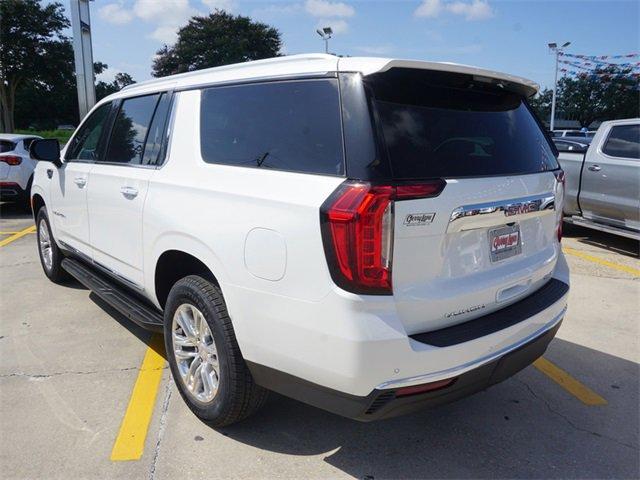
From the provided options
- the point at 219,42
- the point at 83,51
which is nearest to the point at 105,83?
the point at 219,42

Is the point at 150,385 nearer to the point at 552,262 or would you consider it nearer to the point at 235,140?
the point at 235,140

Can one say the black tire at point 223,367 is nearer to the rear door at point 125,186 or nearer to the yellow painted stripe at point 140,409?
the yellow painted stripe at point 140,409

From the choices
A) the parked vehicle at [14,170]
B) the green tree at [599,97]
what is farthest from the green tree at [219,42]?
the parked vehicle at [14,170]

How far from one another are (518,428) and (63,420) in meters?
2.64

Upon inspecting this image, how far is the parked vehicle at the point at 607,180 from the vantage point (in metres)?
6.90

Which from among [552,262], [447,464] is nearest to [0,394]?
[447,464]

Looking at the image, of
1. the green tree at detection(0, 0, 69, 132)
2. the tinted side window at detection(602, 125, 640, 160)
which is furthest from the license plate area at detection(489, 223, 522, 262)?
the green tree at detection(0, 0, 69, 132)

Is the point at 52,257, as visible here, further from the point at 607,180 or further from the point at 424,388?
the point at 607,180

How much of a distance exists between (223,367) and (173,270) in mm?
853

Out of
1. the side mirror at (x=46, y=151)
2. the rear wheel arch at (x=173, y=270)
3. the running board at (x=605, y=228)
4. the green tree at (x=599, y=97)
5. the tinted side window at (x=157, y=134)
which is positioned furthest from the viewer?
the green tree at (x=599, y=97)

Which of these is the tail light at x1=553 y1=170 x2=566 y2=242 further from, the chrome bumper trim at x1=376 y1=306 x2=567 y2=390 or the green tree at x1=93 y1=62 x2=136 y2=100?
the green tree at x1=93 y1=62 x2=136 y2=100

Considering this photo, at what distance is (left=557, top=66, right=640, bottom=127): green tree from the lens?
6069cm

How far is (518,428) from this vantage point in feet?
9.59

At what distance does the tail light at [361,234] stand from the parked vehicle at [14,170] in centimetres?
954
